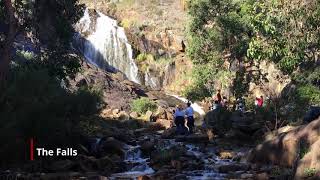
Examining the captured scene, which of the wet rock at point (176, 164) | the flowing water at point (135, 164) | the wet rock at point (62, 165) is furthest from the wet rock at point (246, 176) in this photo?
the wet rock at point (62, 165)

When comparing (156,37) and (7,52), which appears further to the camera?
(156,37)

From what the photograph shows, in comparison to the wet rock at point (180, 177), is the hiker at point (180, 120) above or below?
above

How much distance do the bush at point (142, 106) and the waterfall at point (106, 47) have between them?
1172 cm

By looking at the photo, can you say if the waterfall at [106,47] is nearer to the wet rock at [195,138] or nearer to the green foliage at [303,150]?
the wet rock at [195,138]

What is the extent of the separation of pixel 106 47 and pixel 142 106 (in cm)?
1492

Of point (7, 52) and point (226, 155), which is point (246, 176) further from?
point (7, 52)

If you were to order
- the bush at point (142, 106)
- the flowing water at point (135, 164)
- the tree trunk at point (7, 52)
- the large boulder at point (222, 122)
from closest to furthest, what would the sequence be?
the flowing water at point (135, 164)
the tree trunk at point (7, 52)
the large boulder at point (222, 122)
the bush at point (142, 106)

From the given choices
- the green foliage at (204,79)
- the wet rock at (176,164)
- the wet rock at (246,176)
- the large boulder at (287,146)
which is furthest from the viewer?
the green foliage at (204,79)

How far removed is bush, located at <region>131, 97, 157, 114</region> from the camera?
117 feet

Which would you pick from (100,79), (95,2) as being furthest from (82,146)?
(95,2)

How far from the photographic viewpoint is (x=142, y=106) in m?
35.8

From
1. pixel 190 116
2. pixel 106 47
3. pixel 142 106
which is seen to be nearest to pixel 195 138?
pixel 190 116

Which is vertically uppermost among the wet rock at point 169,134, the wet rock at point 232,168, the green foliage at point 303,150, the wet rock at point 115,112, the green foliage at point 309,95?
the wet rock at point 115,112

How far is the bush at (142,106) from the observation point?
35750 millimetres
